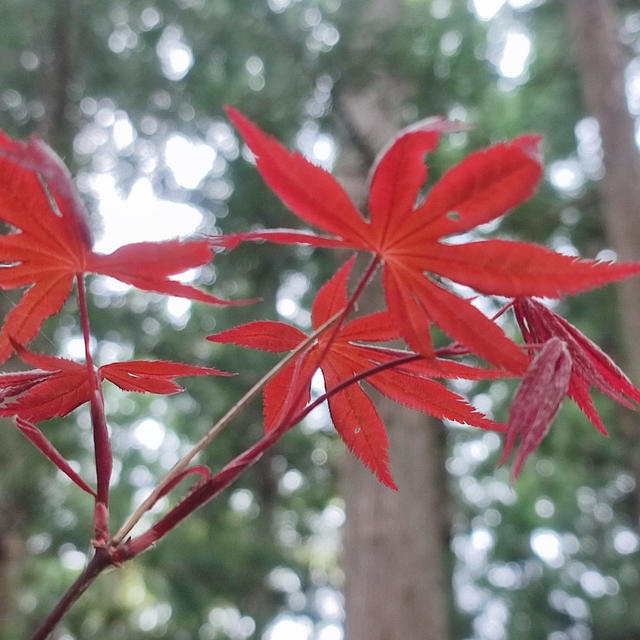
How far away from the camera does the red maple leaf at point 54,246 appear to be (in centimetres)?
28

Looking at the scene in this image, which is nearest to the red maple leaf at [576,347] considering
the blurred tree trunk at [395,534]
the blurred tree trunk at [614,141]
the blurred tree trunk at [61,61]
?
the blurred tree trunk at [395,534]

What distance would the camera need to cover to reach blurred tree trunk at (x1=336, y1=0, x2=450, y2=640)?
2.17 metres

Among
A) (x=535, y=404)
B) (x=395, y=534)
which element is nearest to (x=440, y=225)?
(x=535, y=404)

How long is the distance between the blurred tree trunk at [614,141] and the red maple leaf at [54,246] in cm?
233

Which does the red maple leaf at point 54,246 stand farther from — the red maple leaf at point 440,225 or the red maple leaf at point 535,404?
the red maple leaf at point 535,404

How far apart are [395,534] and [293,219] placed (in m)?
1.49

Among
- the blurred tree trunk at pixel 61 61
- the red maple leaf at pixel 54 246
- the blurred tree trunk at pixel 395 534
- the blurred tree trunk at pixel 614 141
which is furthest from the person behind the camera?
the blurred tree trunk at pixel 61 61

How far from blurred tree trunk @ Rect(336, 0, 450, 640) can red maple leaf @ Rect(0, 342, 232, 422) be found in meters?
1.90

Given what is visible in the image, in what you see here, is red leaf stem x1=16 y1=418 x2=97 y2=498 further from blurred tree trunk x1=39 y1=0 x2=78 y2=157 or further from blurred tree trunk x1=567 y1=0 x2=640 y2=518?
blurred tree trunk x1=39 y1=0 x2=78 y2=157

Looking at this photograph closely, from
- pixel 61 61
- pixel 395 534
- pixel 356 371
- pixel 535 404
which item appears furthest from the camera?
pixel 61 61

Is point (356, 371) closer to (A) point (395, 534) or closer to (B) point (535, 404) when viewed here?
(B) point (535, 404)

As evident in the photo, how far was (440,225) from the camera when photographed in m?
0.32

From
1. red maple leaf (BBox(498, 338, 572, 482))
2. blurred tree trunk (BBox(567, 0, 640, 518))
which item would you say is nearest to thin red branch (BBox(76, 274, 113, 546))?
red maple leaf (BBox(498, 338, 572, 482))

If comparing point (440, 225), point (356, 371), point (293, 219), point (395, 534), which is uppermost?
point (440, 225)
